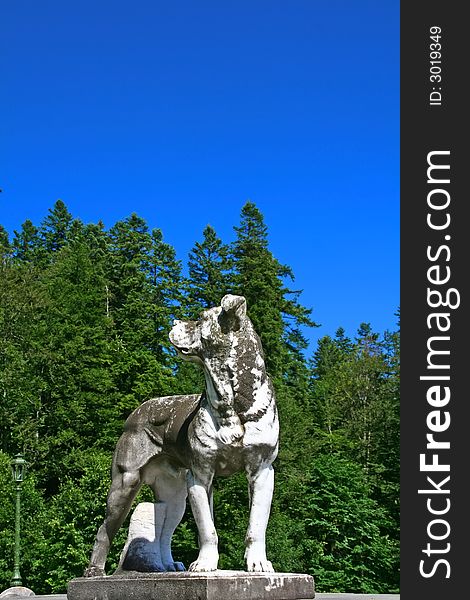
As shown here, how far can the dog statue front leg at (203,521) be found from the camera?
324 inches

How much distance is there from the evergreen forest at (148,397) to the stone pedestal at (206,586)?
70.8ft

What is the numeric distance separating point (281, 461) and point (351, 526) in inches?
150

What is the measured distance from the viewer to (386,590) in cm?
3662

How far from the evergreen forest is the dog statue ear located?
22395mm

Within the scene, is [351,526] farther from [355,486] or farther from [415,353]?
[415,353]

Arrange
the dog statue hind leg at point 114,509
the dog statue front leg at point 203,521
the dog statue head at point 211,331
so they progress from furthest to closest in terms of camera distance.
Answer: the dog statue hind leg at point 114,509 < the dog statue head at point 211,331 < the dog statue front leg at point 203,521

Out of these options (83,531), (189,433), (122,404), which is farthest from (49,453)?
(189,433)

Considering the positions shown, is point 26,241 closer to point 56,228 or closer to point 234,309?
point 56,228

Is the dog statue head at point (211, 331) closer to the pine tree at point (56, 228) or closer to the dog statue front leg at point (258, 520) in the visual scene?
the dog statue front leg at point (258, 520)

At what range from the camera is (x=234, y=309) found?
27.4 feet

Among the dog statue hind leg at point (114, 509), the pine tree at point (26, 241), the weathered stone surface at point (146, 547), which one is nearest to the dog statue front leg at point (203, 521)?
the dog statue hind leg at point (114, 509)

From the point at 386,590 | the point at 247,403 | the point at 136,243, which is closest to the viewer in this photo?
the point at 247,403

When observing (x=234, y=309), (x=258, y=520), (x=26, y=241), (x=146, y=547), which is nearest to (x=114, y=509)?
(x=146, y=547)

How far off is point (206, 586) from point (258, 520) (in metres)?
0.82
